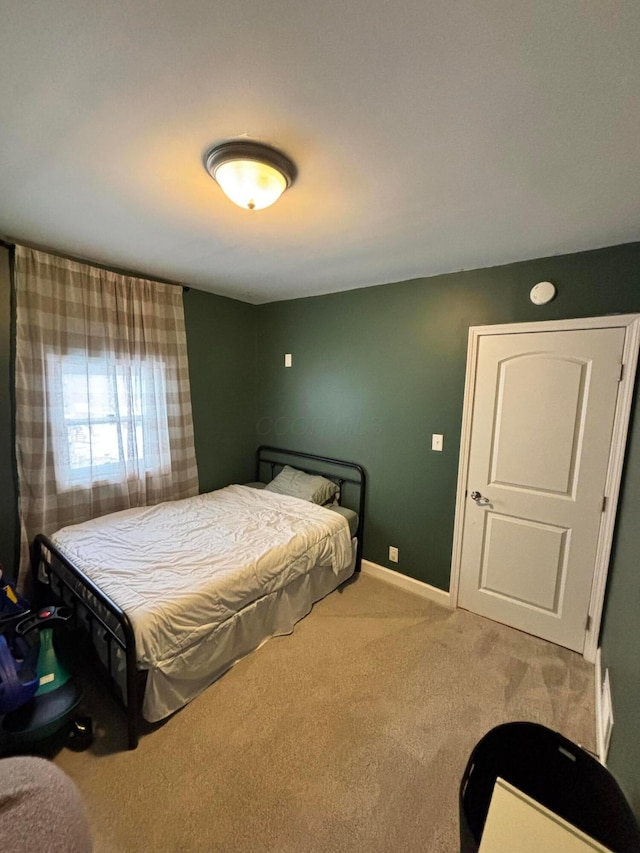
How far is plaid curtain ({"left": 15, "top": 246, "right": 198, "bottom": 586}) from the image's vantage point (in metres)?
2.29

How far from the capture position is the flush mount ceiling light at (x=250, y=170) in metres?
1.25

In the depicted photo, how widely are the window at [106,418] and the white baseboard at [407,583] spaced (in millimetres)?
2013

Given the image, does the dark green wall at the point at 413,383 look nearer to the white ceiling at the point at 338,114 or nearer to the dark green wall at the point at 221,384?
the dark green wall at the point at 221,384

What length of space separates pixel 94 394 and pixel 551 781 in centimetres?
316

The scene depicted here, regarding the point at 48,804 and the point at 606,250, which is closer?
the point at 48,804

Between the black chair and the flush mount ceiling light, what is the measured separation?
6.83 feet

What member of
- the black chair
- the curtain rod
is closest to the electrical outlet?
the black chair

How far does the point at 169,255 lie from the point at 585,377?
9.12 feet

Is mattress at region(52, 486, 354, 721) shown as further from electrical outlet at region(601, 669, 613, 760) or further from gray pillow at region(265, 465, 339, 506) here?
electrical outlet at region(601, 669, 613, 760)

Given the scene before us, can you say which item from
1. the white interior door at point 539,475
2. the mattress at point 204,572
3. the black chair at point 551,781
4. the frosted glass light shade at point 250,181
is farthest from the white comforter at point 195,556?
the frosted glass light shade at point 250,181

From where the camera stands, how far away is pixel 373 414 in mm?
2990

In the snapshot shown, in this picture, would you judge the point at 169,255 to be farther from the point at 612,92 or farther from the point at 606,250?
the point at 606,250

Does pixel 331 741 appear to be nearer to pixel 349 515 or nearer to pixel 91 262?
pixel 349 515

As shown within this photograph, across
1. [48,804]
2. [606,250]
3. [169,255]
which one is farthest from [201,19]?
[606,250]
